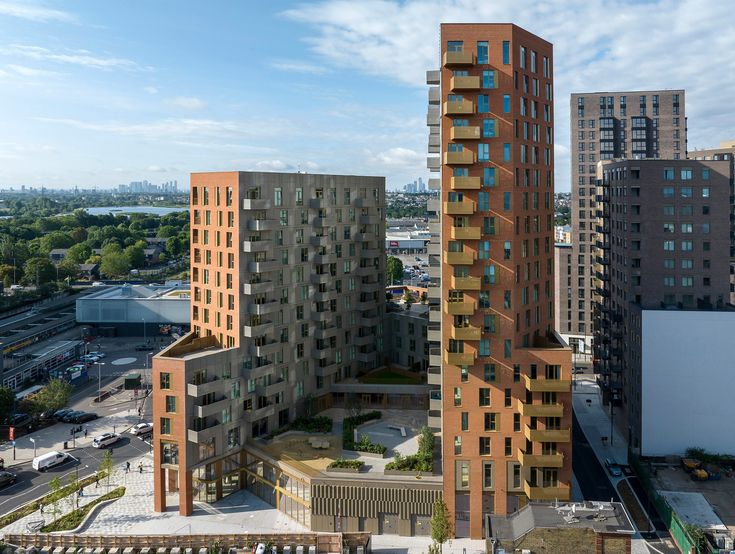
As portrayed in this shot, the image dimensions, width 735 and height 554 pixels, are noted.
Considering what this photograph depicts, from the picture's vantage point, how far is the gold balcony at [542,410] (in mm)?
57375

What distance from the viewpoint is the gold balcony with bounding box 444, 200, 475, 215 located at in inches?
2304

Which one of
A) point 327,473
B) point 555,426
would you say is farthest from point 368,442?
point 555,426

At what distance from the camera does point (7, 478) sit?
6994 centimetres

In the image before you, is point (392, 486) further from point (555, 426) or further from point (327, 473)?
point (555, 426)

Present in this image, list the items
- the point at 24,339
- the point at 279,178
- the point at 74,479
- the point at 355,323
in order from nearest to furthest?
the point at 74,479 < the point at 279,178 < the point at 355,323 < the point at 24,339

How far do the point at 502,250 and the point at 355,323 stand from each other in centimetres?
3257

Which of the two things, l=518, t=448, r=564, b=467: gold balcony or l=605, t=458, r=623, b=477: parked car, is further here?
l=605, t=458, r=623, b=477: parked car

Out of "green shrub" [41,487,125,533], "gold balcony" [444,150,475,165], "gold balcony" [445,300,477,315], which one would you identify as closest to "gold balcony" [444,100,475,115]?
"gold balcony" [444,150,475,165]

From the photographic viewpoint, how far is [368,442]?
219 feet

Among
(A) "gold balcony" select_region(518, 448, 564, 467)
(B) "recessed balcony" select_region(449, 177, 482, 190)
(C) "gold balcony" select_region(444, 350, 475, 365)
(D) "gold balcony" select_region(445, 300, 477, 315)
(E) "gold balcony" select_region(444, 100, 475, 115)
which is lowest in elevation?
(A) "gold balcony" select_region(518, 448, 564, 467)

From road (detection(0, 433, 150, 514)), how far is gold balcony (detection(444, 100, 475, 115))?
54.3 meters

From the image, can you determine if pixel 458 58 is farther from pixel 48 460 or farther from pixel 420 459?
pixel 48 460

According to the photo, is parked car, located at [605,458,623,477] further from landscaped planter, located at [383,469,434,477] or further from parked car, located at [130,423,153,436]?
parked car, located at [130,423,153,436]

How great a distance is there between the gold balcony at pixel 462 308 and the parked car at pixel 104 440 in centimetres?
4970
